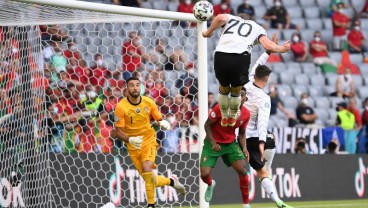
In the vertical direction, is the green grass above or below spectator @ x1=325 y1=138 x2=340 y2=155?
below

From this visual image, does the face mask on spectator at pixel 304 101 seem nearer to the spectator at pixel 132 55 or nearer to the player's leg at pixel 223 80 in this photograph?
the spectator at pixel 132 55

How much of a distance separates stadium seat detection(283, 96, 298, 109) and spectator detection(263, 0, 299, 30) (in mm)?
2629

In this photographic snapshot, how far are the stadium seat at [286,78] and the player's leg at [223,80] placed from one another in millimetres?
11079

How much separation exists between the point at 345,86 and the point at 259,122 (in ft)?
35.7

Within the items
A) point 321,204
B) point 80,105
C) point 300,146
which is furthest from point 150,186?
point 300,146

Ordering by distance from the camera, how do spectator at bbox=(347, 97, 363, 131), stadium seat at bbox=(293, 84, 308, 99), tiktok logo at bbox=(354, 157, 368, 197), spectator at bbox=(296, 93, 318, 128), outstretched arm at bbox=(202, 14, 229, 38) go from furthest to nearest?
stadium seat at bbox=(293, 84, 308, 99), spectator at bbox=(347, 97, 363, 131), spectator at bbox=(296, 93, 318, 128), tiktok logo at bbox=(354, 157, 368, 197), outstretched arm at bbox=(202, 14, 229, 38)

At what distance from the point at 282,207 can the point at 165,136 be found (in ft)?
12.7

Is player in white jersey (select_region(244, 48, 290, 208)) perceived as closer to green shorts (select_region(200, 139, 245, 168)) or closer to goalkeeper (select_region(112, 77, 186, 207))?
green shorts (select_region(200, 139, 245, 168))

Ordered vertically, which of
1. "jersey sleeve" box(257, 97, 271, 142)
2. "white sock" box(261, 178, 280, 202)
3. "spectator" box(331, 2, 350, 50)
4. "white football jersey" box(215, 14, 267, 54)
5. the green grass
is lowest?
the green grass

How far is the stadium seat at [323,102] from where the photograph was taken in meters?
23.8

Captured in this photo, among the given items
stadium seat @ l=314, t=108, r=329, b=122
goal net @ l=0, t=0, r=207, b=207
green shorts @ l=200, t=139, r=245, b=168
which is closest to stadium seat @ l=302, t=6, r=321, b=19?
stadium seat @ l=314, t=108, r=329, b=122

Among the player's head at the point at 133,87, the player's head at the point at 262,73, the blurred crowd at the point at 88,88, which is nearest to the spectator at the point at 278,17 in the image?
the blurred crowd at the point at 88,88

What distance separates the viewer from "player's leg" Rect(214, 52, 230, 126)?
12.8 meters

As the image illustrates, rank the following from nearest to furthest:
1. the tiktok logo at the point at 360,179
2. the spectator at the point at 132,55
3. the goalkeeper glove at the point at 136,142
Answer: the goalkeeper glove at the point at 136,142, the spectator at the point at 132,55, the tiktok logo at the point at 360,179
